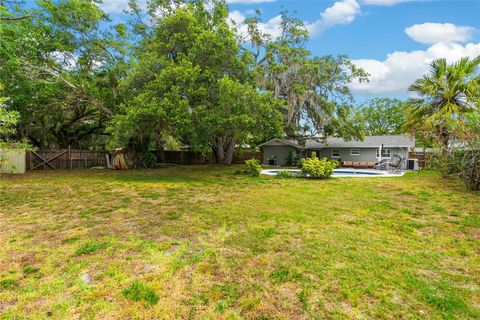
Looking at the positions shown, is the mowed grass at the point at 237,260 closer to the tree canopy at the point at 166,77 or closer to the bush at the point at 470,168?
the bush at the point at 470,168

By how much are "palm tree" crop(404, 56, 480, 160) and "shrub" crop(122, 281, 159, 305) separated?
43.0ft

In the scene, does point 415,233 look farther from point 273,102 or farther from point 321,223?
point 273,102

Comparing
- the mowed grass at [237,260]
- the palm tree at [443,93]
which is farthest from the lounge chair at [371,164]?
the mowed grass at [237,260]

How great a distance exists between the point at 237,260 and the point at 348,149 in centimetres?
2059

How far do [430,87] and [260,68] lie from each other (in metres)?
9.32

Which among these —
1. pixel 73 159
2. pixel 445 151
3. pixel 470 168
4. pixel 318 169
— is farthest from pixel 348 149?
pixel 73 159

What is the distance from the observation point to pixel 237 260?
3361 mm

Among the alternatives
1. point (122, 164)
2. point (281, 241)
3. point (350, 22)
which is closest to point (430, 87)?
point (350, 22)

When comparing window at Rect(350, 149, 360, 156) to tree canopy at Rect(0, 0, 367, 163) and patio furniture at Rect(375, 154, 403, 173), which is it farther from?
tree canopy at Rect(0, 0, 367, 163)

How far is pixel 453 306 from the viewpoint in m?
2.43

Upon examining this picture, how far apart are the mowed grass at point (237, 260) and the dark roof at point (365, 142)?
48.3 feet

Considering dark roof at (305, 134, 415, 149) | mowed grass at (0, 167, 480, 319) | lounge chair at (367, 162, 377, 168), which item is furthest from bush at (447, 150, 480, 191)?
lounge chair at (367, 162, 377, 168)

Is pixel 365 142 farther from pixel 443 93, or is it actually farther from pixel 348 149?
pixel 443 93

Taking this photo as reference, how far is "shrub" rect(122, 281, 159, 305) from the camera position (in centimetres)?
251
